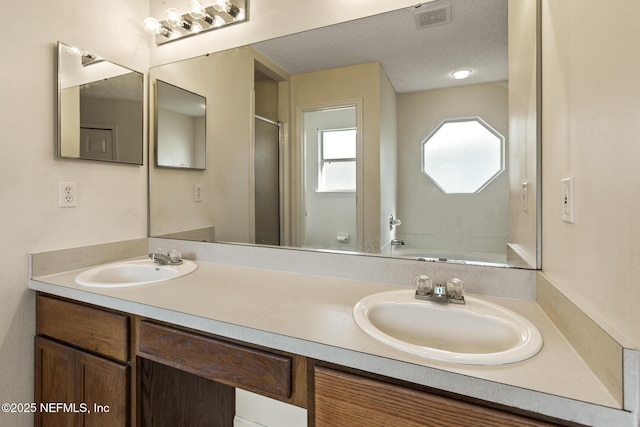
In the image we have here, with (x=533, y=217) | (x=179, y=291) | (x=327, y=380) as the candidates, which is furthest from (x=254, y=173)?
(x=533, y=217)

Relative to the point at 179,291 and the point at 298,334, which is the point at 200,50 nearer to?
the point at 179,291

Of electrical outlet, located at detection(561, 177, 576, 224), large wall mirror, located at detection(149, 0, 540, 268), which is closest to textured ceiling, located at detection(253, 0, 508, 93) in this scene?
large wall mirror, located at detection(149, 0, 540, 268)

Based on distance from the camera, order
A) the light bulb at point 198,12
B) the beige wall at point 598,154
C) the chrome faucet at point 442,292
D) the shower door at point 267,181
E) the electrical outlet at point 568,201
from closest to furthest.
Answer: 1. the beige wall at point 598,154
2. the electrical outlet at point 568,201
3. the chrome faucet at point 442,292
4. the shower door at point 267,181
5. the light bulb at point 198,12

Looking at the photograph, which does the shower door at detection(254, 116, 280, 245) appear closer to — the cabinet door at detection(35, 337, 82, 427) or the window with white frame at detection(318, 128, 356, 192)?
the window with white frame at detection(318, 128, 356, 192)

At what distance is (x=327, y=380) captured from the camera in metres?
0.73

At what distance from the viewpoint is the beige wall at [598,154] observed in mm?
491

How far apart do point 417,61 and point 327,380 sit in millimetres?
1174

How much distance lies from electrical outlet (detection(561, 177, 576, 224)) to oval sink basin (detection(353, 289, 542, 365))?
0.29 meters

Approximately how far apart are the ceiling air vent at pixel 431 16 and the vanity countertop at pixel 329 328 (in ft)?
3.33

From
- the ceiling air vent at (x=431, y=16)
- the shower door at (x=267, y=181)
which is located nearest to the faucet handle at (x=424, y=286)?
the shower door at (x=267, y=181)

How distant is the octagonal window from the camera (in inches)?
43.8

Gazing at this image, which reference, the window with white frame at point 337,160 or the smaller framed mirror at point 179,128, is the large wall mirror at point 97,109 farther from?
the window with white frame at point 337,160

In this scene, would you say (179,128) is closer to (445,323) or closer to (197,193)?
(197,193)

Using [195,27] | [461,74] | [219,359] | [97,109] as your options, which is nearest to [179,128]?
[97,109]
